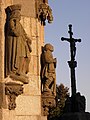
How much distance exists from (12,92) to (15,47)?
1.10 meters

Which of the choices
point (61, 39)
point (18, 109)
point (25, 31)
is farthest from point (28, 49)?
point (61, 39)

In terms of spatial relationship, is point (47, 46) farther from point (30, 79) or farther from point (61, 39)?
point (61, 39)

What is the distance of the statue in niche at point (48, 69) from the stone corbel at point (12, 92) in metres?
1.43

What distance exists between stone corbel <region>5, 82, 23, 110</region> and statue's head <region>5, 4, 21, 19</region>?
169cm

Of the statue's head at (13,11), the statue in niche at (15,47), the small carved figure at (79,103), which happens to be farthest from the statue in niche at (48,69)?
the small carved figure at (79,103)

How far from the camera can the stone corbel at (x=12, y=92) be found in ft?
34.2

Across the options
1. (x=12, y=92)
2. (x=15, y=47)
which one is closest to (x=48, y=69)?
(x=15, y=47)

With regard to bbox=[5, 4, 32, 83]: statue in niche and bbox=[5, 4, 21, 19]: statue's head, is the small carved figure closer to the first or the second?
bbox=[5, 4, 32, 83]: statue in niche

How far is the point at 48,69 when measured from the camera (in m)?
12.1

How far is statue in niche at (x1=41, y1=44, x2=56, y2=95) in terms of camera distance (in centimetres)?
1198

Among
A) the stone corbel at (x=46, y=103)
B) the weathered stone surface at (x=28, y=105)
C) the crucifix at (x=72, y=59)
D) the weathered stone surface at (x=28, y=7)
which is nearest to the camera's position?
the weathered stone surface at (x=28, y=105)

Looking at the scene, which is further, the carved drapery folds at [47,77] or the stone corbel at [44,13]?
the stone corbel at [44,13]

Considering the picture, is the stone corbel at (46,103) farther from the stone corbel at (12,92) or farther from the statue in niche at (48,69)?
the stone corbel at (12,92)

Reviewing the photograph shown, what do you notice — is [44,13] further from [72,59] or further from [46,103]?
[72,59]
